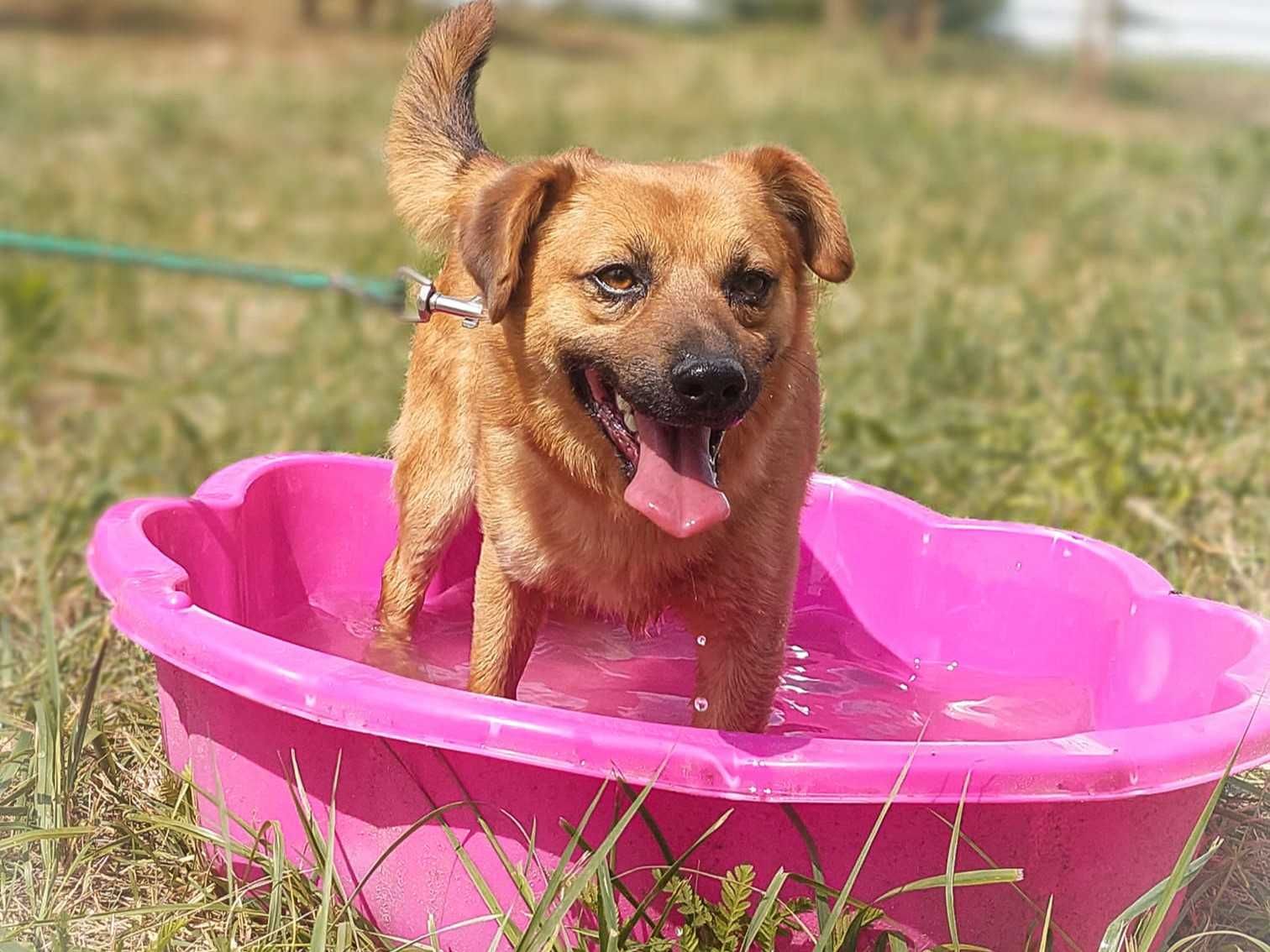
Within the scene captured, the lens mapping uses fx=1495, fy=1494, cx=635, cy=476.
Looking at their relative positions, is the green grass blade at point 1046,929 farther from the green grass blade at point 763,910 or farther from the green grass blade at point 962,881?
the green grass blade at point 763,910

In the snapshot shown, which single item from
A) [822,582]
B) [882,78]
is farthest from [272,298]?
[882,78]

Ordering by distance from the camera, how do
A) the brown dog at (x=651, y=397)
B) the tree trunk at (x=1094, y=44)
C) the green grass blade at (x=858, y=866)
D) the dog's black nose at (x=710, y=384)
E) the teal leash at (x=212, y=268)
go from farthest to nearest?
the tree trunk at (x=1094, y=44), the teal leash at (x=212, y=268), the brown dog at (x=651, y=397), the dog's black nose at (x=710, y=384), the green grass blade at (x=858, y=866)

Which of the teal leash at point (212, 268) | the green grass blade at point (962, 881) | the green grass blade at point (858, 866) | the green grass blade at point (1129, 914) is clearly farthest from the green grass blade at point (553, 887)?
the teal leash at point (212, 268)

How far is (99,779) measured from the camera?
9.89 feet

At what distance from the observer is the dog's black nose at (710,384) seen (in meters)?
2.60

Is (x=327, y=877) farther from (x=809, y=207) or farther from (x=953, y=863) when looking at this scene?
(x=809, y=207)

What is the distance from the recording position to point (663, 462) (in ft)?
9.09

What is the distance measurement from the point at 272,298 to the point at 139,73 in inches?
338

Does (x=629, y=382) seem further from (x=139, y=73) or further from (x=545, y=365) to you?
(x=139, y=73)

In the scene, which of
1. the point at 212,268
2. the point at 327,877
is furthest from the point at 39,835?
the point at 212,268

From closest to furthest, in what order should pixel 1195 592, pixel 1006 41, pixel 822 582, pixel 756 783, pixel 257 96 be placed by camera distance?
pixel 756 783
pixel 1195 592
pixel 822 582
pixel 257 96
pixel 1006 41

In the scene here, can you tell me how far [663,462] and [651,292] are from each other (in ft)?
1.07

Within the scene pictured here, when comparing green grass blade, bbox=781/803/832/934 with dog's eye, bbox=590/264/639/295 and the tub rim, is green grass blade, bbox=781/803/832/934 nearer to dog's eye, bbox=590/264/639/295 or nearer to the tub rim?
the tub rim

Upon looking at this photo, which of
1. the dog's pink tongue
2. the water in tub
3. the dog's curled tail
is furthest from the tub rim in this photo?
the dog's curled tail
